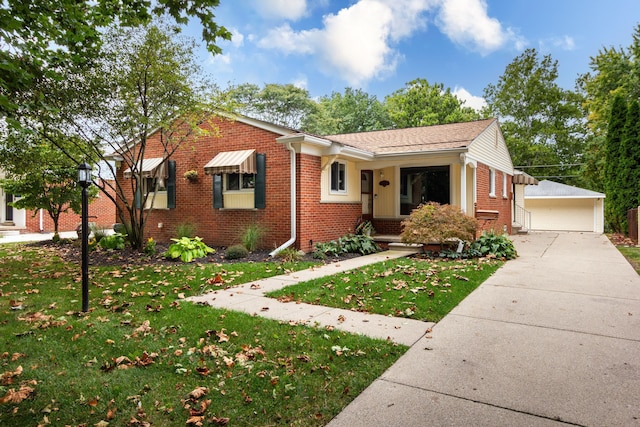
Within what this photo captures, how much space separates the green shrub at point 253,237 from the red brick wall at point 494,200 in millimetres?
6375

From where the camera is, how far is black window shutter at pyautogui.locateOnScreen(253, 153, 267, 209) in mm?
11117

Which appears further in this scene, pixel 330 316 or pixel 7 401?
pixel 330 316

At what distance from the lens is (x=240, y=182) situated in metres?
11.8

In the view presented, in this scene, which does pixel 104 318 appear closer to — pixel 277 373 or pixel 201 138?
pixel 277 373

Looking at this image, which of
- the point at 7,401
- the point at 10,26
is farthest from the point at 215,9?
the point at 7,401

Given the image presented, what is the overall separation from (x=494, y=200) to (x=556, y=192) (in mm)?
13165

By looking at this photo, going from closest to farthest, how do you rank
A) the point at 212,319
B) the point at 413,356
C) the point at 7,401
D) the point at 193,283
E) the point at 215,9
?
1. the point at 7,401
2. the point at 413,356
3. the point at 215,9
4. the point at 212,319
5. the point at 193,283

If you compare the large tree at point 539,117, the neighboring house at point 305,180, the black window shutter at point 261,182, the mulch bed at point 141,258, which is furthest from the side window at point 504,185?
the large tree at point 539,117

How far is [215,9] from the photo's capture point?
171 inches

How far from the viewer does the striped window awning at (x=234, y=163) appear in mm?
10695

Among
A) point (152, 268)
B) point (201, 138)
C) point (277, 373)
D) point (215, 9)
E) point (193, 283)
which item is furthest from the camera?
point (201, 138)

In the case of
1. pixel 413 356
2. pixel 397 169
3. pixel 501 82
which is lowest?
pixel 413 356

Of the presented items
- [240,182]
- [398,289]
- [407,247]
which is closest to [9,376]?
[398,289]

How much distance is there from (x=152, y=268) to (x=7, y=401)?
5.63 meters
